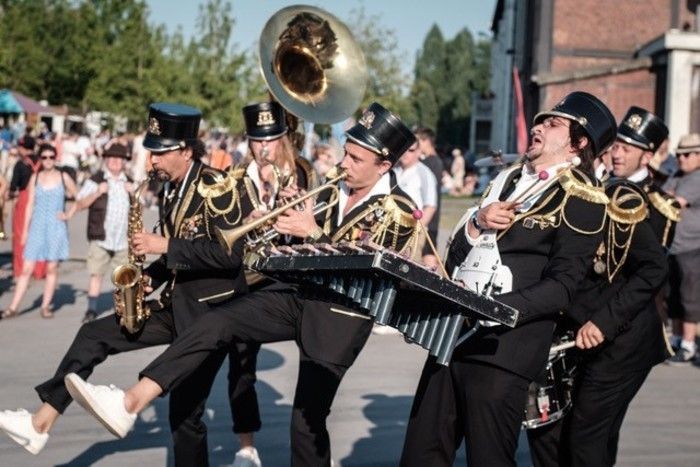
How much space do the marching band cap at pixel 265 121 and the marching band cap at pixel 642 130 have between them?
2178 mm

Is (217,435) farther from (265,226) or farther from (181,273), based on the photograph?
(265,226)

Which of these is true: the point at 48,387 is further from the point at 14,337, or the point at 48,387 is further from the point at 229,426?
the point at 14,337

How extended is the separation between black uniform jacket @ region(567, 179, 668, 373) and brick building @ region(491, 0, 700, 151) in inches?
878

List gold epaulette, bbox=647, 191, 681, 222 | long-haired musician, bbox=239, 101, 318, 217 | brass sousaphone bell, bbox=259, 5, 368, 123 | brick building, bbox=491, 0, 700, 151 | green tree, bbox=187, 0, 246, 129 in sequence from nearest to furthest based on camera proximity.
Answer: brass sousaphone bell, bbox=259, 5, 368, 123
long-haired musician, bbox=239, 101, 318, 217
gold epaulette, bbox=647, 191, 681, 222
brick building, bbox=491, 0, 700, 151
green tree, bbox=187, 0, 246, 129

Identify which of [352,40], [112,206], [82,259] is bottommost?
[82,259]

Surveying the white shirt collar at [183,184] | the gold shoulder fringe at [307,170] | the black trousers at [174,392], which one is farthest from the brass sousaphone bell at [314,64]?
the black trousers at [174,392]

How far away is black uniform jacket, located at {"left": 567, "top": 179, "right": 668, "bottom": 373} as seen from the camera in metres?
5.62

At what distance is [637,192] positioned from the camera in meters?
5.77

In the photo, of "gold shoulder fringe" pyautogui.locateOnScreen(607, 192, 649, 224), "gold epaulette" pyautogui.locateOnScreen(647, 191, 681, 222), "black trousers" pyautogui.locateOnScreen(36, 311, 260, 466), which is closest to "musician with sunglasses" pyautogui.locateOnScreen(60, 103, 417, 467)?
"black trousers" pyautogui.locateOnScreen(36, 311, 260, 466)

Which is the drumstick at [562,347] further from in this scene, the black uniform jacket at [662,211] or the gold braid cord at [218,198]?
the black uniform jacket at [662,211]

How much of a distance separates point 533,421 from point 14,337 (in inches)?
300

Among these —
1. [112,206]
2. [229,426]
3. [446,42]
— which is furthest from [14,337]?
[446,42]

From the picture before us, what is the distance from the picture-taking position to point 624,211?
5.63m

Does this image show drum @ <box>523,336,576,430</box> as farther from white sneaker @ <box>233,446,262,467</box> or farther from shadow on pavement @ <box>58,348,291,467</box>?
shadow on pavement @ <box>58,348,291,467</box>
